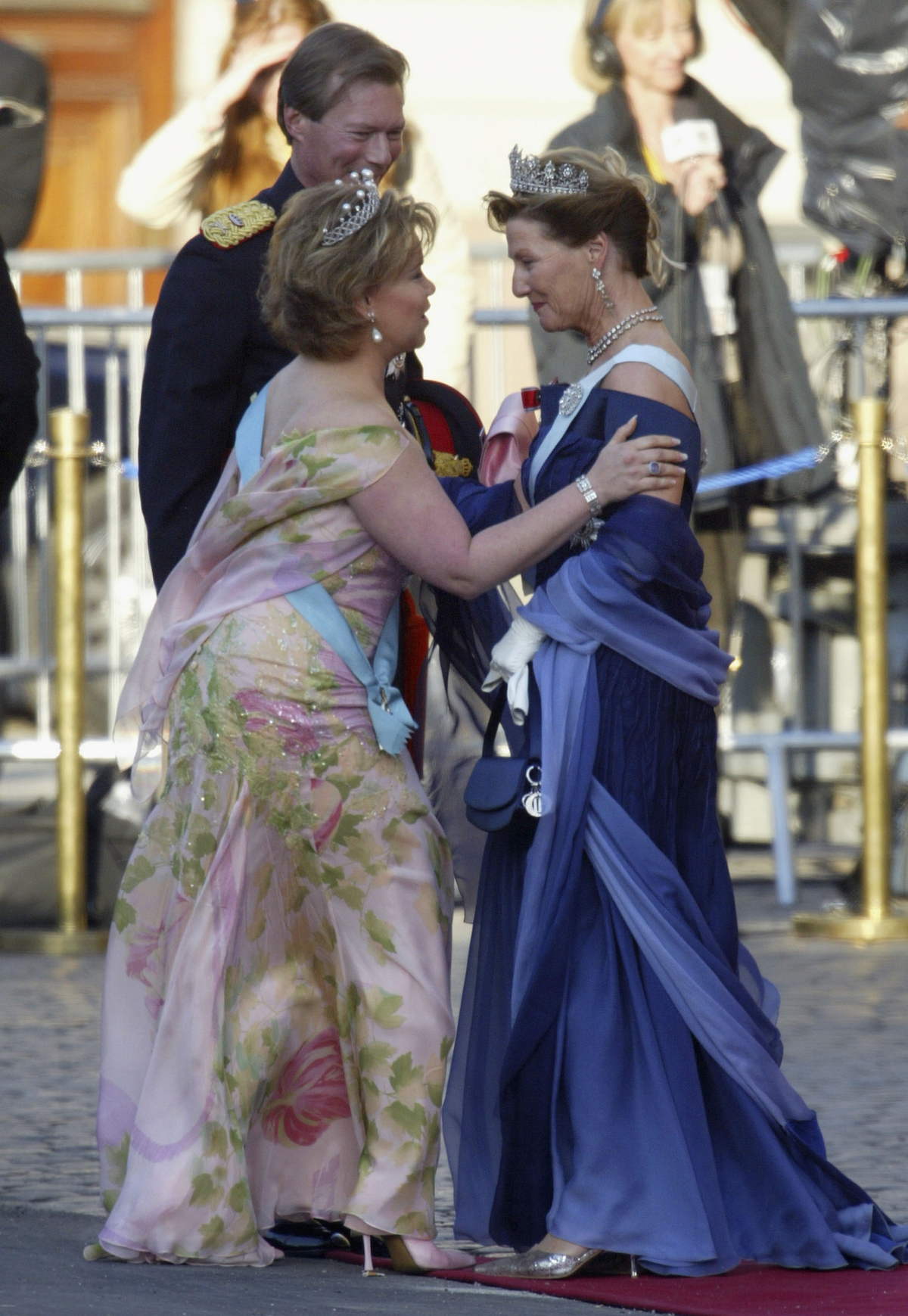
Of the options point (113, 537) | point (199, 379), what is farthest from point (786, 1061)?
point (113, 537)

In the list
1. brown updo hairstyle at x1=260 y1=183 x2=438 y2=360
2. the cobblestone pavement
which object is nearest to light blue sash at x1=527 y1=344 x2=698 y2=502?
brown updo hairstyle at x1=260 y1=183 x2=438 y2=360

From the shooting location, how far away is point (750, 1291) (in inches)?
133

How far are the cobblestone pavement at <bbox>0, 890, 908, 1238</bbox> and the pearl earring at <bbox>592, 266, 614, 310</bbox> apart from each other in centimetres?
159

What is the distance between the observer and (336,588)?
141 inches

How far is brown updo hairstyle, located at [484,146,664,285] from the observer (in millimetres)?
3652

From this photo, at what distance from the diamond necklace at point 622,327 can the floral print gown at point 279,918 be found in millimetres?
419

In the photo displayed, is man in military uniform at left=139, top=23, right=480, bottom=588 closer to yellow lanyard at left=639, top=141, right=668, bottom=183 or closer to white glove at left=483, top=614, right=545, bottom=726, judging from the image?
white glove at left=483, top=614, right=545, bottom=726

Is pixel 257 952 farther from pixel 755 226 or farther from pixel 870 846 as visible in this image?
pixel 755 226

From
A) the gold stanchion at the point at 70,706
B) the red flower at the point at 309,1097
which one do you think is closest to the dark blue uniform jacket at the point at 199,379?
the red flower at the point at 309,1097

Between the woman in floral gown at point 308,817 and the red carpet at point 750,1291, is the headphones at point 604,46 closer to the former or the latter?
the woman in floral gown at point 308,817

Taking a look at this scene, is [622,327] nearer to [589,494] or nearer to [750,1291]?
[589,494]

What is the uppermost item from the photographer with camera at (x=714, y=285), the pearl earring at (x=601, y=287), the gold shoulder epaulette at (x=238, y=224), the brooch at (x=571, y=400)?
the photographer with camera at (x=714, y=285)

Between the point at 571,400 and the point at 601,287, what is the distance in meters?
0.19

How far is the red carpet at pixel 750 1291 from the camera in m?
3.26
